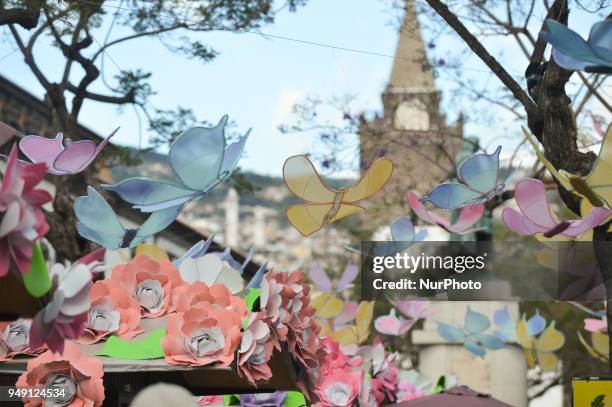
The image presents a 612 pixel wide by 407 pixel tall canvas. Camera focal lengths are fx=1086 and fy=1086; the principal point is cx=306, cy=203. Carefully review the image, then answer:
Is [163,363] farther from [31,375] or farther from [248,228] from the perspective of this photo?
[248,228]

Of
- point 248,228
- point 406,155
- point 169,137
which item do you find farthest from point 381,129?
point 248,228

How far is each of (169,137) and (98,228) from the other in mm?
4799

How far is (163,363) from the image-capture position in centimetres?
561

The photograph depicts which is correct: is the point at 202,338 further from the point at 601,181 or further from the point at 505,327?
the point at 505,327

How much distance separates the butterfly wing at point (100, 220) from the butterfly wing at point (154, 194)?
0.30 meters

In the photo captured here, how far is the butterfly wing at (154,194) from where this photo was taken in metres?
6.50

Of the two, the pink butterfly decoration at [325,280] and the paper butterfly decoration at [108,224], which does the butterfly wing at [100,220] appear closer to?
the paper butterfly decoration at [108,224]

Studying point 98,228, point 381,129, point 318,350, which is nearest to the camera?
point 318,350

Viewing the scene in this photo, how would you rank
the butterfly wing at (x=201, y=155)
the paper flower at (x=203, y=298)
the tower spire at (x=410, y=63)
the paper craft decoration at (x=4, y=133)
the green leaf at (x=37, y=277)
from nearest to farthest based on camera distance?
1. the green leaf at (x=37, y=277)
2. the paper craft decoration at (x=4, y=133)
3. the paper flower at (x=203, y=298)
4. the butterfly wing at (x=201, y=155)
5. the tower spire at (x=410, y=63)

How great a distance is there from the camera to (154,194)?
6.57 m

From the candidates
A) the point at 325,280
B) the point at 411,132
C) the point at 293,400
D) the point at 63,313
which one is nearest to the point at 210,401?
the point at 293,400

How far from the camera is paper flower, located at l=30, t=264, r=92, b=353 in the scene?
147 inches

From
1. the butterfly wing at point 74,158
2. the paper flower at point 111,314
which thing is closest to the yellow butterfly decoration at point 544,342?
the paper flower at point 111,314

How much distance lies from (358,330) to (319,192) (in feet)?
13.3
